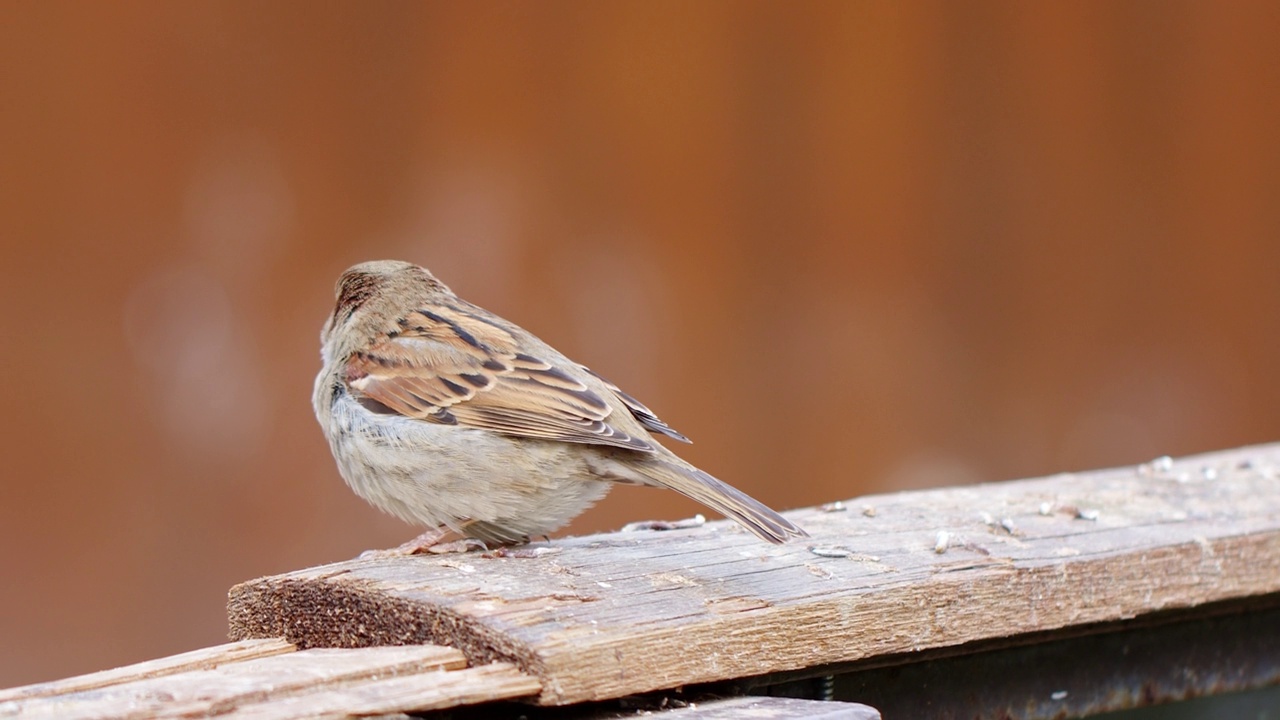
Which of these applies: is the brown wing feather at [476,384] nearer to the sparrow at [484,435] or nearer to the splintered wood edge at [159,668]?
the sparrow at [484,435]

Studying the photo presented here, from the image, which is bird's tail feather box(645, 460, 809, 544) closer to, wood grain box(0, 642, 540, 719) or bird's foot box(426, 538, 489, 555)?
bird's foot box(426, 538, 489, 555)

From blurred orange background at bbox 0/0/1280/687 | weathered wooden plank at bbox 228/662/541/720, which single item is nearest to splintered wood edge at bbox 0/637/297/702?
weathered wooden plank at bbox 228/662/541/720

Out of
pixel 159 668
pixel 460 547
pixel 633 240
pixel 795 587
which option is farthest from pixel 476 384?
pixel 633 240

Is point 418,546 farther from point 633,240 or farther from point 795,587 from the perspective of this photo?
point 633,240

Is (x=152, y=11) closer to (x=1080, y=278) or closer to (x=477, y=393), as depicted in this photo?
(x=477, y=393)

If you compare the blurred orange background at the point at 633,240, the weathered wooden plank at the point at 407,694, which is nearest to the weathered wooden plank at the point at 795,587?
the weathered wooden plank at the point at 407,694

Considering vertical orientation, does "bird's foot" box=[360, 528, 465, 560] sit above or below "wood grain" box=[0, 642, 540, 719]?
above
